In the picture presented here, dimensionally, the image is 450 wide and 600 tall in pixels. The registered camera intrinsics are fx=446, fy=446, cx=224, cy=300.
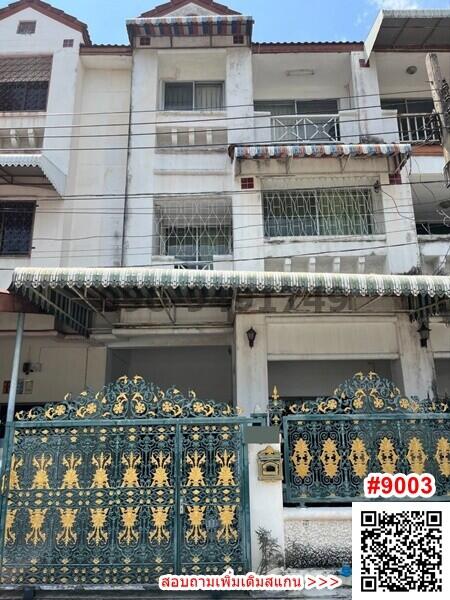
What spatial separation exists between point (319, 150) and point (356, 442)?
7.16m

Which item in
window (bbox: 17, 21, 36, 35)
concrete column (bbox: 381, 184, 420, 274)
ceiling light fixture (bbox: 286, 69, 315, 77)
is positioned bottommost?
concrete column (bbox: 381, 184, 420, 274)

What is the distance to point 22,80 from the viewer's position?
12.2 metres

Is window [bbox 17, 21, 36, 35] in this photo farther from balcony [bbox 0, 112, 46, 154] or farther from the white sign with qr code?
the white sign with qr code

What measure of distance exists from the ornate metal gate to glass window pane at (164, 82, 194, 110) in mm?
9570

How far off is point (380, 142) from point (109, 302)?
765cm

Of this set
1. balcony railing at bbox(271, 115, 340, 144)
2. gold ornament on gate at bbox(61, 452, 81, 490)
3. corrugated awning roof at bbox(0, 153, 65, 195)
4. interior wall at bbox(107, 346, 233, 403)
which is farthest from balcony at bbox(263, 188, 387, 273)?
gold ornament on gate at bbox(61, 452, 81, 490)

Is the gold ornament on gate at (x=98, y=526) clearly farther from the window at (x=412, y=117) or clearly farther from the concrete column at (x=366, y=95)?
the window at (x=412, y=117)

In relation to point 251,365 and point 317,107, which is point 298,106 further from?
point 251,365

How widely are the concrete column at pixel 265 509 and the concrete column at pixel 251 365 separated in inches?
172

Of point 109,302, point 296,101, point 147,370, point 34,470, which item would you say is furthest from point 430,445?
point 296,101

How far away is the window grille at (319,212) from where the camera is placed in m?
10.9

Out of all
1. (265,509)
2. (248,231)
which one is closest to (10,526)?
(265,509)

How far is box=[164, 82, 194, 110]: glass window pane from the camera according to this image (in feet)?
40.5

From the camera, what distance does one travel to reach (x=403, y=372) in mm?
9664
